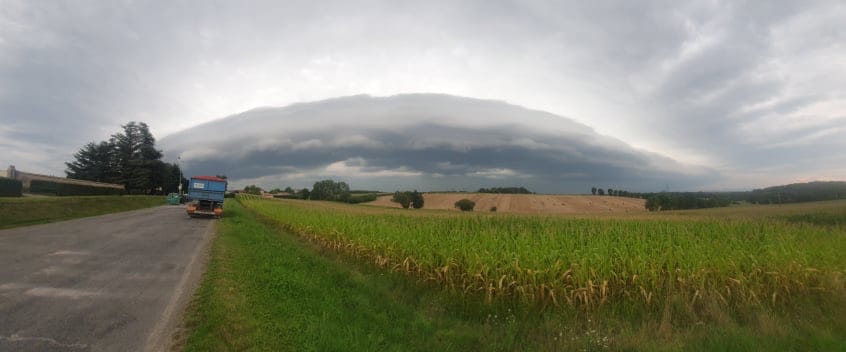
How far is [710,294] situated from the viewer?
271 inches

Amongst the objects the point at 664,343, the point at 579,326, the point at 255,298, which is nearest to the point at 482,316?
the point at 579,326

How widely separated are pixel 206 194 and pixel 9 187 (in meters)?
21.3

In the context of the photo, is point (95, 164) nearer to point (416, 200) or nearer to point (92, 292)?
point (416, 200)

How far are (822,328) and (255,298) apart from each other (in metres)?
9.84

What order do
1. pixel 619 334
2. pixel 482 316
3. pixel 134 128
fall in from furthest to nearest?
A: pixel 134 128 → pixel 482 316 → pixel 619 334

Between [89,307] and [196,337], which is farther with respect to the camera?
[89,307]

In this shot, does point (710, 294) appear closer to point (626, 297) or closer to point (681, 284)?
point (681, 284)

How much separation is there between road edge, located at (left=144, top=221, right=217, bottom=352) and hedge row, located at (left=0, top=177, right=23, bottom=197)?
38.2 metres

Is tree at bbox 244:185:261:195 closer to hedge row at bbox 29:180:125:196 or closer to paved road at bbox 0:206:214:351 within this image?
hedge row at bbox 29:180:125:196

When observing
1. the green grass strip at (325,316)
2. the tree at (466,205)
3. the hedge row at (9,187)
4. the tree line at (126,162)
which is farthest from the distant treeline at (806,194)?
the tree line at (126,162)

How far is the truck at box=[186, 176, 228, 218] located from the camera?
29281 millimetres

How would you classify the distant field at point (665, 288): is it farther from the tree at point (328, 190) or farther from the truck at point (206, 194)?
the tree at point (328, 190)

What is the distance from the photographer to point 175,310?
609 centimetres

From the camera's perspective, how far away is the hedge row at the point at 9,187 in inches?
1286
